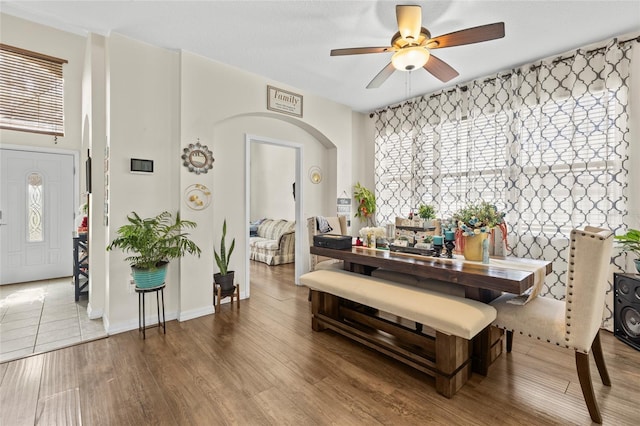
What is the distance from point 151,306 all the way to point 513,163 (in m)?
4.26

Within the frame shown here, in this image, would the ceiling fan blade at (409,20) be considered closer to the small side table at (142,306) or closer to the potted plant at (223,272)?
the potted plant at (223,272)

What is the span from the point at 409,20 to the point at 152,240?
2753mm

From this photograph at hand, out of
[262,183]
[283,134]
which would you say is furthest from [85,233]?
[262,183]

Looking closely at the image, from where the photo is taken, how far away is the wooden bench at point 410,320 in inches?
71.2

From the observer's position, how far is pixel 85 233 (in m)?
3.71

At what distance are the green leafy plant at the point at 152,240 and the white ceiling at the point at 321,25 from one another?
5.75 feet

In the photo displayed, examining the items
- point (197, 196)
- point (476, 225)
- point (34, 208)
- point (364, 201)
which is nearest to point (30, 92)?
point (34, 208)

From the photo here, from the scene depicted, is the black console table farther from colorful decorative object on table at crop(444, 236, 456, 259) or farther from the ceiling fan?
colorful decorative object on table at crop(444, 236, 456, 259)

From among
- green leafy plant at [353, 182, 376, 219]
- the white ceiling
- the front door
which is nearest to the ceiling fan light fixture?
the white ceiling

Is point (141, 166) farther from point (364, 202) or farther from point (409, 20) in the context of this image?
point (364, 202)

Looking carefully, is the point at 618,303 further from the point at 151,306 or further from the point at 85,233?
the point at 85,233

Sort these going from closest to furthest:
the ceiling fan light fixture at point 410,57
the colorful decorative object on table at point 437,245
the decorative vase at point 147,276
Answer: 1. the ceiling fan light fixture at point 410,57
2. the colorful decorative object on table at point 437,245
3. the decorative vase at point 147,276

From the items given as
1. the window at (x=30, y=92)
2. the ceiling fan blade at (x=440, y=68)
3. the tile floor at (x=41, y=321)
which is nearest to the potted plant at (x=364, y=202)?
the ceiling fan blade at (x=440, y=68)

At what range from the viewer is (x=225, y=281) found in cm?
338
